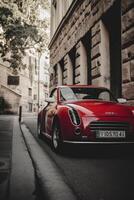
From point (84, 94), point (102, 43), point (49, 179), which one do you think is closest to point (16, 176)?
point (49, 179)

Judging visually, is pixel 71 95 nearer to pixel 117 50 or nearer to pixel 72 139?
pixel 72 139

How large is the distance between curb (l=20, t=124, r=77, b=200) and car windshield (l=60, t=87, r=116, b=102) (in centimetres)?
144

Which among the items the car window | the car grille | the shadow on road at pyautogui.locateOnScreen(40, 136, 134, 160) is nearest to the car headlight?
the car grille

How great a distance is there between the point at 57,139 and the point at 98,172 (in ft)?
6.55

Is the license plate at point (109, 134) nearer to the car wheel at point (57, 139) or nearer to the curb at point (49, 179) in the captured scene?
the car wheel at point (57, 139)

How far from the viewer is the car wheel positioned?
6.84 m

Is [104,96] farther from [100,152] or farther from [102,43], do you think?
[102,43]

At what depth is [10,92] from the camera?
40.6m

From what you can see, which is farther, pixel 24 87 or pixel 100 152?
pixel 24 87

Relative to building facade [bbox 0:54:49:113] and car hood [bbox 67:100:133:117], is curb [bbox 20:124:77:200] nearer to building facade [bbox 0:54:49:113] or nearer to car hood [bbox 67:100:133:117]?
car hood [bbox 67:100:133:117]

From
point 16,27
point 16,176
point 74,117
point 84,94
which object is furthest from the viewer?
point 16,27

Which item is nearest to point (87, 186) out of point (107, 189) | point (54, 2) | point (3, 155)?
point (107, 189)

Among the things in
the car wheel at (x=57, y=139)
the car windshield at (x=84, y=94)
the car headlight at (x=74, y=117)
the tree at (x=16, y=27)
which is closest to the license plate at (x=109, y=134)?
the car headlight at (x=74, y=117)

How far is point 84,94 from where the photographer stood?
7887 mm
